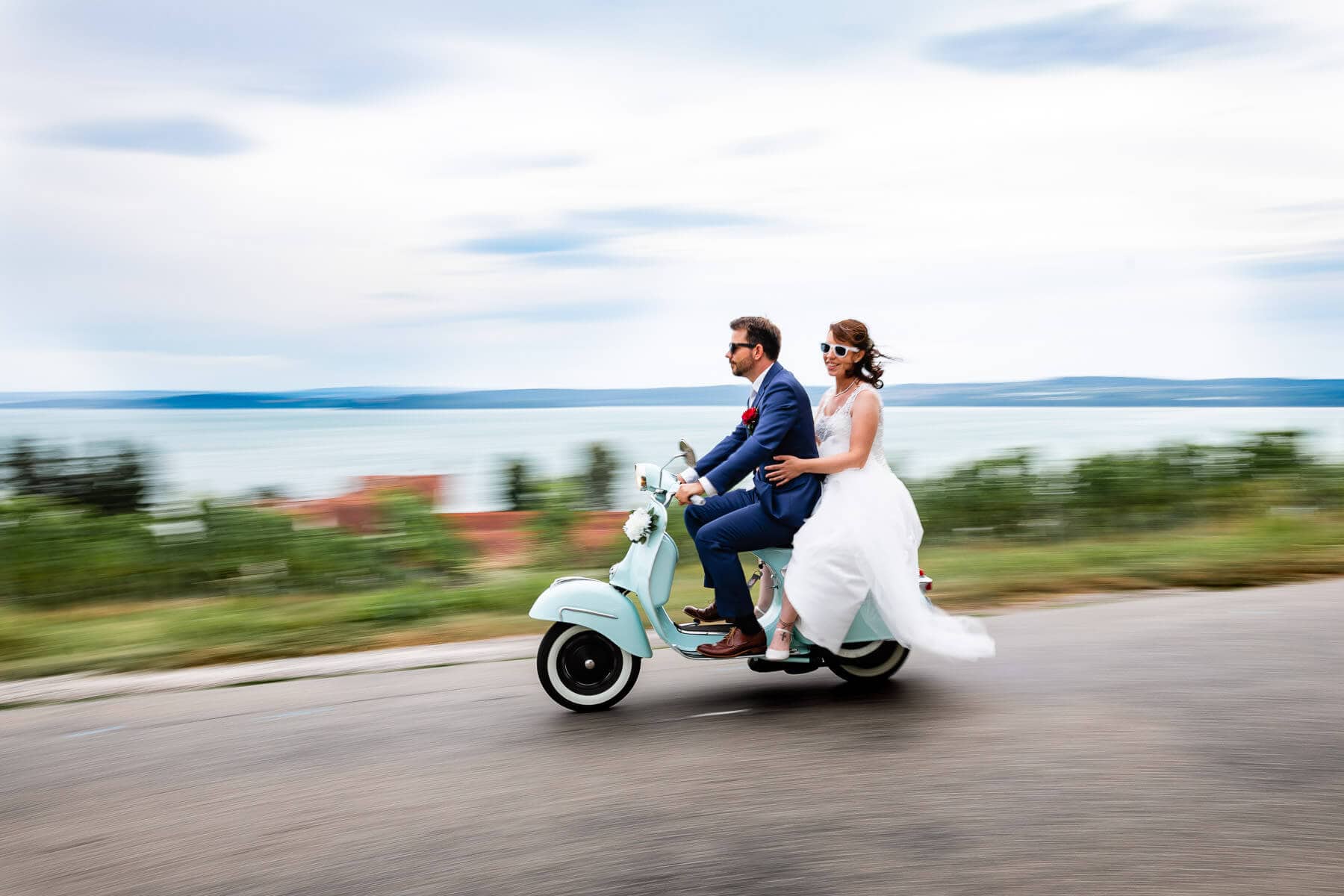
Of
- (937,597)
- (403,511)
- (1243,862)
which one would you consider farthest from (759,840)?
(403,511)

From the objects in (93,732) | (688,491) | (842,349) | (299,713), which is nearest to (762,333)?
(842,349)

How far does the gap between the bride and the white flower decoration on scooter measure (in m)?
0.69

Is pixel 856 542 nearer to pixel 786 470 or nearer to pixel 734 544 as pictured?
pixel 786 470

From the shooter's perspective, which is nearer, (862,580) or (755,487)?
(862,580)

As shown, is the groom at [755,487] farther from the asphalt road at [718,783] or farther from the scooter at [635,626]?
the asphalt road at [718,783]

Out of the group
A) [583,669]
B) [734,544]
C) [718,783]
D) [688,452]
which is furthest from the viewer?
[583,669]

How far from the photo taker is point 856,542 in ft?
19.1

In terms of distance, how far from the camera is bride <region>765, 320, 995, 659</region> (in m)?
5.83

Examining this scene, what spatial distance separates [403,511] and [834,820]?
23.6ft

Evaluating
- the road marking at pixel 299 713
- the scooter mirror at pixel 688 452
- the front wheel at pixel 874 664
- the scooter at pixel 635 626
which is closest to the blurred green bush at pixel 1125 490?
the front wheel at pixel 874 664

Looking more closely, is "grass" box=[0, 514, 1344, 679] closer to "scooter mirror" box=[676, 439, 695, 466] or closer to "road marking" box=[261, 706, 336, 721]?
"road marking" box=[261, 706, 336, 721]

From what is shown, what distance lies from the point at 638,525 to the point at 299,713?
2.16 m

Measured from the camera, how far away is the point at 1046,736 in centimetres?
520

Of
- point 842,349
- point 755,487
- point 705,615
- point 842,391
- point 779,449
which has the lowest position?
point 705,615
